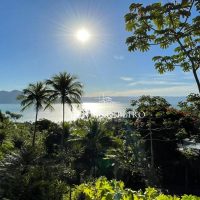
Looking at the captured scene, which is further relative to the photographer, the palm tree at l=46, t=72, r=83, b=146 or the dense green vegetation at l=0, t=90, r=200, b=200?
the palm tree at l=46, t=72, r=83, b=146

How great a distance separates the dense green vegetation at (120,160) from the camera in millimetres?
20875

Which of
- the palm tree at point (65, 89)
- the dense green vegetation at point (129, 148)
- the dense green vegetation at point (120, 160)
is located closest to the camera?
the dense green vegetation at point (129, 148)

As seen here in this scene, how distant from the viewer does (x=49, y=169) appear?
23047 millimetres

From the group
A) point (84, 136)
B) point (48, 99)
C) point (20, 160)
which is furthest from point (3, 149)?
point (48, 99)

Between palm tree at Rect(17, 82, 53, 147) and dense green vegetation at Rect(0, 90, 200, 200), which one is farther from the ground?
palm tree at Rect(17, 82, 53, 147)

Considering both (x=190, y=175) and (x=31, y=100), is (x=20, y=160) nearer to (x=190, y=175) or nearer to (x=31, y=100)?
(x=190, y=175)

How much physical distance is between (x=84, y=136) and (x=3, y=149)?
31.5 feet

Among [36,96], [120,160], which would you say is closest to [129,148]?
[120,160]

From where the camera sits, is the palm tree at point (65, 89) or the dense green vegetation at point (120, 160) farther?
the palm tree at point (65, 89)

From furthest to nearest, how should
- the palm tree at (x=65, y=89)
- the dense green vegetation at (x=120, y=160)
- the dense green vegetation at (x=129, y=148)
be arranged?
the palm tree at (x=65, y=89) < the dense green vegetation at (x=120, y=160) < the dense green vegetation at (x=129, y=148)

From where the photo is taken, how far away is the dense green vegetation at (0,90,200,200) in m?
20.9

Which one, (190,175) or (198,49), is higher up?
(198,49)

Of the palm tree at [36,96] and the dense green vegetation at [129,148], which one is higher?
the palm tree at [36,96]

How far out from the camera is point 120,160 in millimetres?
29891
